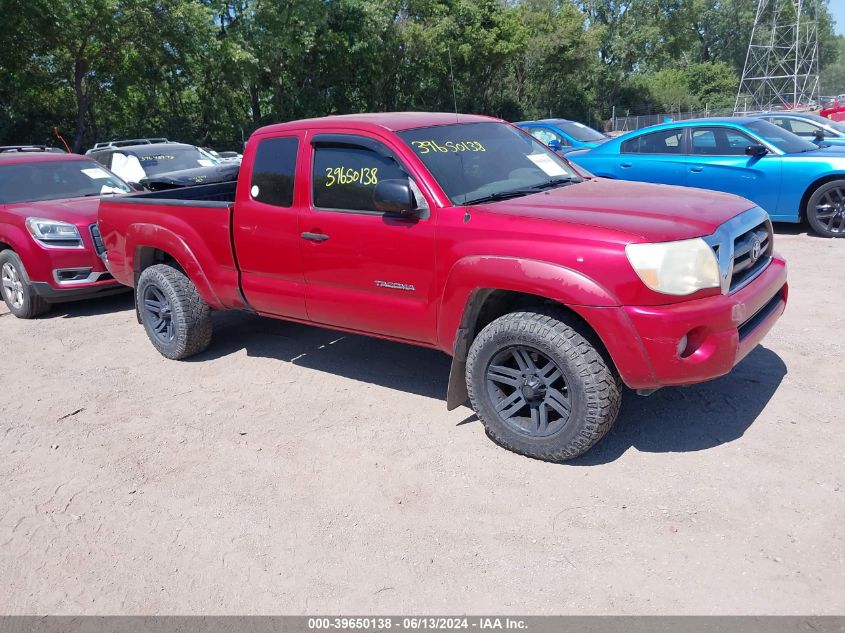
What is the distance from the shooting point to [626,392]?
4.94 metres

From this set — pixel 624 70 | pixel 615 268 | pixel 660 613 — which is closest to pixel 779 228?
pixel 615 268

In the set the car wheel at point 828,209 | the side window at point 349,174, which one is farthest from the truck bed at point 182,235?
the car wheel at point 828,209

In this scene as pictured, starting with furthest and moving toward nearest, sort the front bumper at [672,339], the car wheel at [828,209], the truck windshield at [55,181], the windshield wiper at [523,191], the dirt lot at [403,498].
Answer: the car wheel at [828,209] < the truck windshield at [55,181] < the windshield wiper at [523,191] < the front bumper at [672,339] < the dirt lot at [403,498]

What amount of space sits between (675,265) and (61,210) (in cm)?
665

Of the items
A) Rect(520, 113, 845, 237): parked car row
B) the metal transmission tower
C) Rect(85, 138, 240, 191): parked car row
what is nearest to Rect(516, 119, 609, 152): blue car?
Rect(520, 113, 845, 237): parked car row

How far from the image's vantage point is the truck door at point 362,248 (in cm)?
446

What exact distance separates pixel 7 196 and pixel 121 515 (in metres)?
5.89

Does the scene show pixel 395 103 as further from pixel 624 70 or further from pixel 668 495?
pixel 668 495

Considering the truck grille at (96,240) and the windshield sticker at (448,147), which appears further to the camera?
the truck grille at (96,240)

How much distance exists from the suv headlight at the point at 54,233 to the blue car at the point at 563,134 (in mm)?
8657

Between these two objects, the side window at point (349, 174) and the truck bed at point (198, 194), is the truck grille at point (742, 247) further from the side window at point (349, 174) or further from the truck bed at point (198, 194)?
the truck bed at point (198, 194)

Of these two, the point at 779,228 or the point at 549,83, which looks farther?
the point at 549,83

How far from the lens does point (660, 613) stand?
9.66 feet
